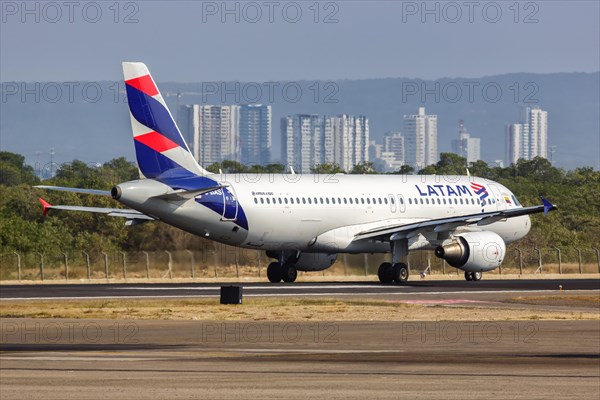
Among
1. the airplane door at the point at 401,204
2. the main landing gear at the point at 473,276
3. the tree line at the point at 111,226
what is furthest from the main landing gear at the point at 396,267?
the tree line at the point at 111,226

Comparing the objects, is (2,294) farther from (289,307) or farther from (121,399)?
(121,399)

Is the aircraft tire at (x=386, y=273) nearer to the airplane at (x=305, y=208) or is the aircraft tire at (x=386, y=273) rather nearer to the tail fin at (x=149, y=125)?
the airplane at (x=305, y=208)

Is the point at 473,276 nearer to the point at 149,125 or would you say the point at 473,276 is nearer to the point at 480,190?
the point at 480,190

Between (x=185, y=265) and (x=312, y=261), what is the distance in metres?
8.78

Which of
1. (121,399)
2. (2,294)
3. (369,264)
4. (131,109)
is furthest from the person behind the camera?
(369,264)

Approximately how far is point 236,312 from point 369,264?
86.2 feet

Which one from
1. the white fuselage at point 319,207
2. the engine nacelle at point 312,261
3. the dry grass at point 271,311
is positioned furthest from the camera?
the engine nacelle at point 312,261

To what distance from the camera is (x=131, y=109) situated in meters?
50.1

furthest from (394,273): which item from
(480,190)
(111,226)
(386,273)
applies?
(111,226)

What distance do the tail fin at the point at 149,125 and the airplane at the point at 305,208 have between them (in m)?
0.04

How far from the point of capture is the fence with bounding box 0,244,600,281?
6375 cm

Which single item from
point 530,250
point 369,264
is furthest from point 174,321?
point 530,250

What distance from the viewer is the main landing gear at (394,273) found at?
55.2 meters

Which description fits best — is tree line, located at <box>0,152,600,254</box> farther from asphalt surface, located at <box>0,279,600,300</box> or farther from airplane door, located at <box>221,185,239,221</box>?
airplane door, located at <box>221,185,239,221</box>
